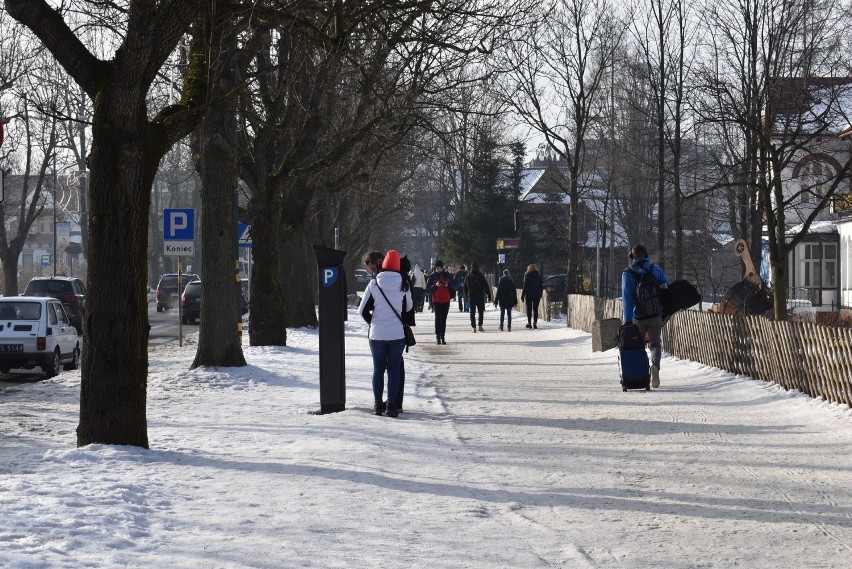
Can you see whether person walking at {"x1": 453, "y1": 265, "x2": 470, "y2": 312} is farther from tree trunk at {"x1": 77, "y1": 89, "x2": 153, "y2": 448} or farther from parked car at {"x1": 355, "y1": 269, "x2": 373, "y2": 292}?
tree trunk at {"x1": 77, "y1": 89, "x2": 153, "y2": 448}

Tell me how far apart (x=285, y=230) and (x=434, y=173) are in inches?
2209

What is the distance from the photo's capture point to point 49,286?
1432 inches

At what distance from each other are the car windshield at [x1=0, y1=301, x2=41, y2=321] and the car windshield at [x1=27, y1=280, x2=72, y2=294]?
14.3 m

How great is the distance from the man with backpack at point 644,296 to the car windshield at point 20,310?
424 inches

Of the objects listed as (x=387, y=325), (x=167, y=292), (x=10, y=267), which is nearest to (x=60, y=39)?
(x=387, y=325)

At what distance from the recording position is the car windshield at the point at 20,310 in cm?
2175

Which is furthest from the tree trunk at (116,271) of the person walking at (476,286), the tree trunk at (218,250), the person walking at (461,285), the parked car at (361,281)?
the parked car at (361,281)

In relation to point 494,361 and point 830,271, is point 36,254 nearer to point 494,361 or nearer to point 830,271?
point 830,271

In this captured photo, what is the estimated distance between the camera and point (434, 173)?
84688 mm

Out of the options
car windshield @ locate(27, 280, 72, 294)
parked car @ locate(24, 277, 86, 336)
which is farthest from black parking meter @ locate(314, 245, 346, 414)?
car windshield @ locate(27, 280, 72, 294)

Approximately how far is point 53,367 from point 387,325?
34.1 ft

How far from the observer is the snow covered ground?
6816mm

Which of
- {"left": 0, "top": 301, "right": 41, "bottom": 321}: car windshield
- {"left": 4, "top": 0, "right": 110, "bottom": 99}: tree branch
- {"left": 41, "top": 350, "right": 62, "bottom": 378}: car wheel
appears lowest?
{"left": 41, "top": 350, "right": 62, "bottom": 378}: car wheel

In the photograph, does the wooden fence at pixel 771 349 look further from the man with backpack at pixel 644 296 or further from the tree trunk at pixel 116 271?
the tree trunk at pixel 116 271
